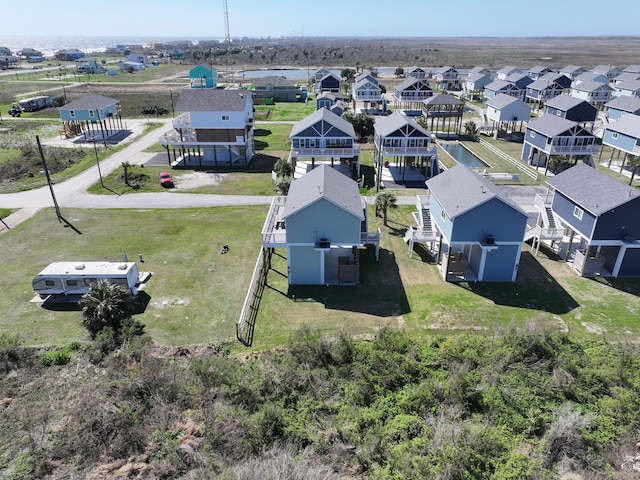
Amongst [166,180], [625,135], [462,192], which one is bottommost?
[166,180]

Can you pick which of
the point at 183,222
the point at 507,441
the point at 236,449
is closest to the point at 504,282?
the point at 507,441

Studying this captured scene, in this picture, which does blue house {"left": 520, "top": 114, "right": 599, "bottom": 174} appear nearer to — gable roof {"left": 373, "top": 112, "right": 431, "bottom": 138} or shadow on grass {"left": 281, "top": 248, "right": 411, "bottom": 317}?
gable roof {"left": 373, "top": 112, "right": 431, "bottom": 138}

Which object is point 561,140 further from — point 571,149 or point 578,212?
point 578,212

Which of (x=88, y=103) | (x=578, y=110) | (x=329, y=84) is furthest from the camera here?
(x=329, y=84)

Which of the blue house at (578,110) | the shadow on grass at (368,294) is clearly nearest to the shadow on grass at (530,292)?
the shadow on grass at (368,294)

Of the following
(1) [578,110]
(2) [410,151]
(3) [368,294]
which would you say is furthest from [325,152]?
(1) [578,110]

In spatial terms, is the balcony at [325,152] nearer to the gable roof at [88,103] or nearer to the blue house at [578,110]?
the blue house at [578,110]

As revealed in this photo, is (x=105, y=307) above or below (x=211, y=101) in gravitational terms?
below
